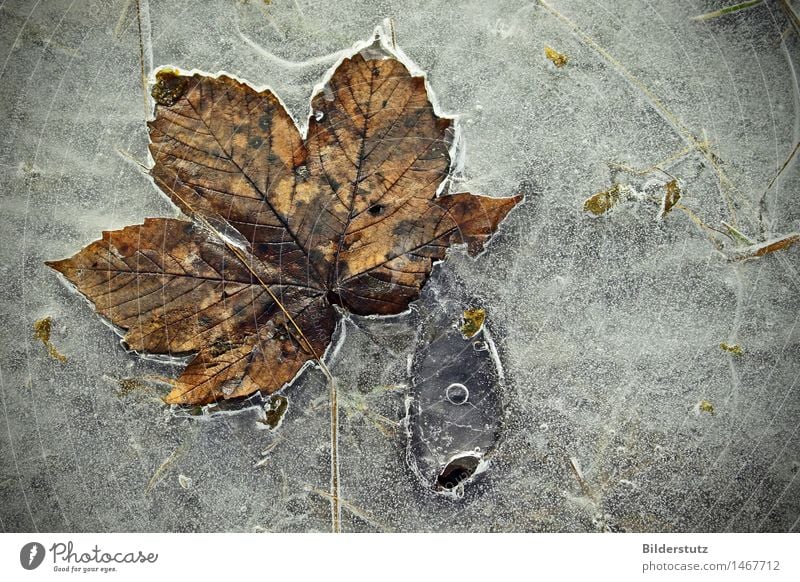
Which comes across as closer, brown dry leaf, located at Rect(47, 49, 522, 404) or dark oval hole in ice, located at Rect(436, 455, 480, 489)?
brown dry leaf, located at Rect(47, 49, 522, 404)

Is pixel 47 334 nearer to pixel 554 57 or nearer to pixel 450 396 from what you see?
pixel 450 396

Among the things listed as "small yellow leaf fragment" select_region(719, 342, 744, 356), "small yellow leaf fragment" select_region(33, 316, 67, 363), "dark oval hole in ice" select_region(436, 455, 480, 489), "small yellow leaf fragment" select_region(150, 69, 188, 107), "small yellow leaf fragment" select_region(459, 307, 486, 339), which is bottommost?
"dark oval hole in ice" select_region(436, 455, 480, 489)

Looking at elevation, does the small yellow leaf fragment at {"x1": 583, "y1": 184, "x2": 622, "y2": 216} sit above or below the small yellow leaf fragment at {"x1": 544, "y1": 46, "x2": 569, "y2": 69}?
below

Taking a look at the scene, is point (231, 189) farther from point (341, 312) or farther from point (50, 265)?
point (50, 265)

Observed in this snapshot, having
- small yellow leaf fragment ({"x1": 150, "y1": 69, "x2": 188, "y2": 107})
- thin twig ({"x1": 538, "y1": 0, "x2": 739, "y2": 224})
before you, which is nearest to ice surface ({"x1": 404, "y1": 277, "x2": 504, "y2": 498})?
thin twig ({"x1": 538, "y1": 0, "x2": 739, "y2": 224})

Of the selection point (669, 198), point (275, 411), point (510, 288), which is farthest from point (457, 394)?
point (669, 198)

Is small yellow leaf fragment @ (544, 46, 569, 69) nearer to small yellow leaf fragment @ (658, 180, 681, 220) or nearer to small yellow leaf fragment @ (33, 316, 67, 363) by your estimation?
small yellow leaf fragment @ (658, 180, 681, 220)

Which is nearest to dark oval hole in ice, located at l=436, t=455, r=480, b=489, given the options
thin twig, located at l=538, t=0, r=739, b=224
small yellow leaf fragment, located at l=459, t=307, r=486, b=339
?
small yellow leaf fragment, located at l=459, t=307, r=486, b=339
